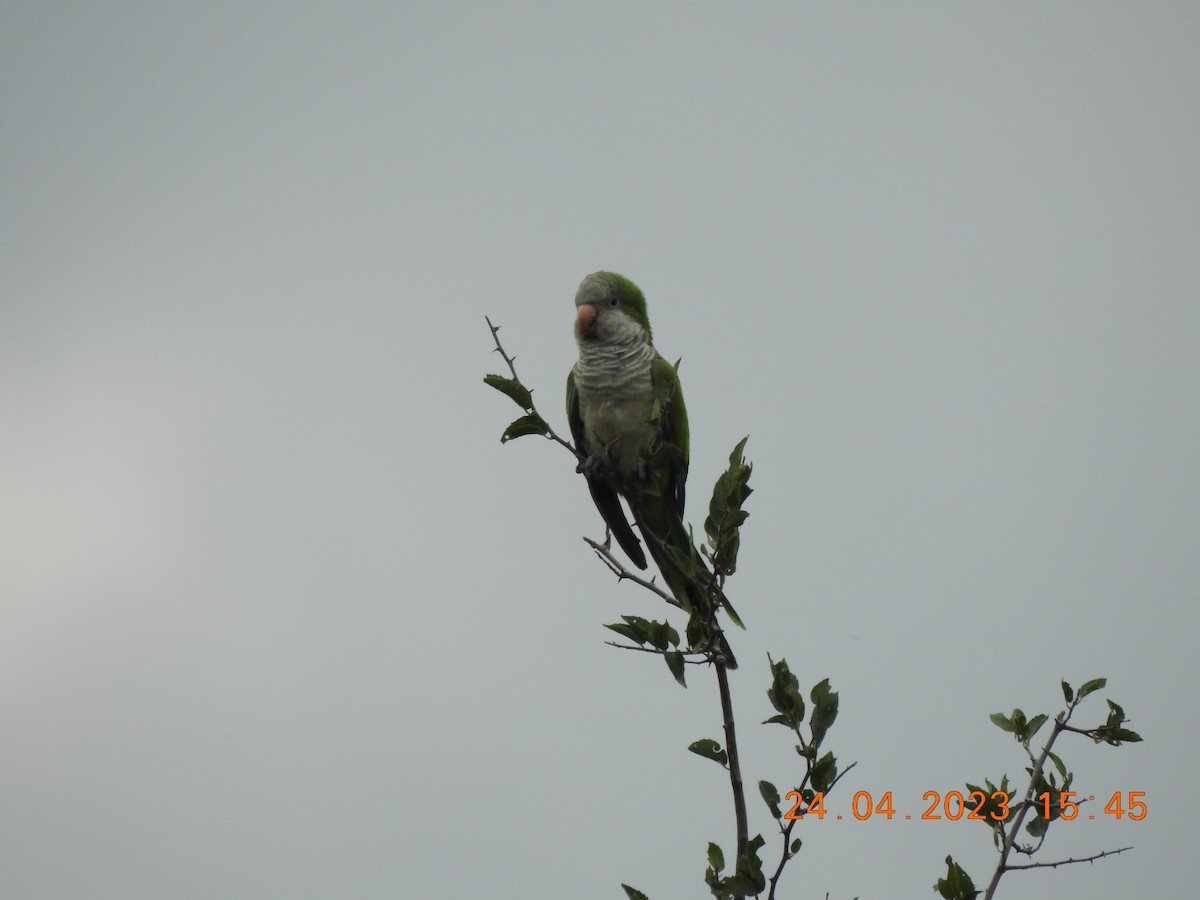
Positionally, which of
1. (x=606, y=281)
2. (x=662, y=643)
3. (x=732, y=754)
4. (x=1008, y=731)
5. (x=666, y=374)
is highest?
(x=606, y=281)

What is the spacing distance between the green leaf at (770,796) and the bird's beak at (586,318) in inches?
123

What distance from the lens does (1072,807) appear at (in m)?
3.44

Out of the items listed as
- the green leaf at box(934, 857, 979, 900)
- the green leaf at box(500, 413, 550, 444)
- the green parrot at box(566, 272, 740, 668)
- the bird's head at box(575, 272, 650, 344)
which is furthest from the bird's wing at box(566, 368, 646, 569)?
the green leaf at box(934, 857, 979, 900)

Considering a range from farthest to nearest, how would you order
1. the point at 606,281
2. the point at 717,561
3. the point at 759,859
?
the point at 606,281 < the point at 717,561 < the point at 759,859

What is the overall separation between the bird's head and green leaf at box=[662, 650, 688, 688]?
106 inches

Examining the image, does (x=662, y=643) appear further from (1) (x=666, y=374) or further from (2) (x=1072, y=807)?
(1) (x=666, y=374)

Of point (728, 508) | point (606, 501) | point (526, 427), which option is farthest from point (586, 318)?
point (728, 508)

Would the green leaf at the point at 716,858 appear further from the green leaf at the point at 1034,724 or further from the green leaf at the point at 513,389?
the green leaf at the point at 513,389

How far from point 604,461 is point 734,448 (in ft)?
7.84

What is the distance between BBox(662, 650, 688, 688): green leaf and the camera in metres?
3.41

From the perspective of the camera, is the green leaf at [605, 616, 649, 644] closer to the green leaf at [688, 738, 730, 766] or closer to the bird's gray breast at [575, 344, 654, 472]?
the green leaf at [688, 738, 730, 766]

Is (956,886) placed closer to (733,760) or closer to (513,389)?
(733,760)

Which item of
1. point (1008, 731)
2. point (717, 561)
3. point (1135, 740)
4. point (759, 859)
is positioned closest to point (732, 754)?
point (759, 859)

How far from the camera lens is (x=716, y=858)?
10.6 ft
